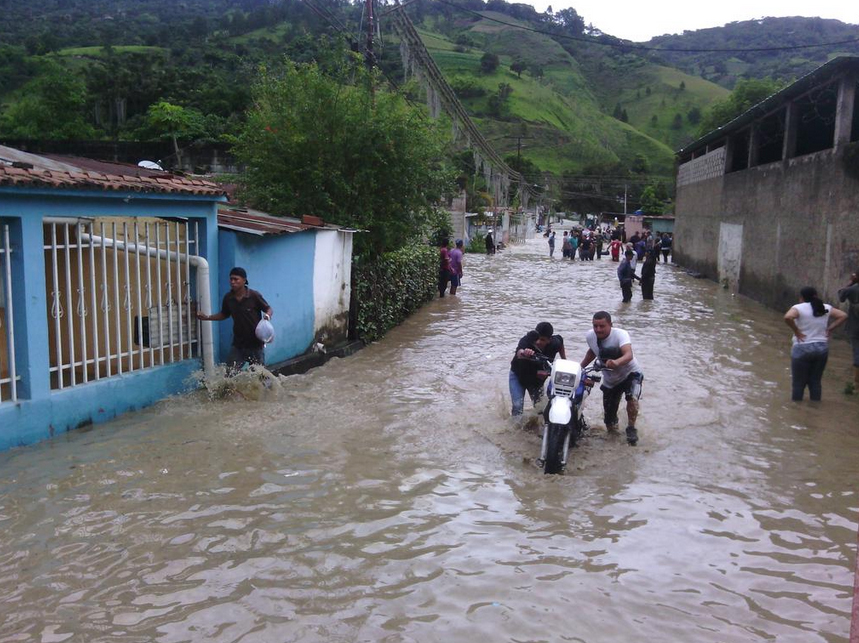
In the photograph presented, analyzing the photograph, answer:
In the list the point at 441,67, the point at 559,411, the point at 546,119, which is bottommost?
the point at 559,411

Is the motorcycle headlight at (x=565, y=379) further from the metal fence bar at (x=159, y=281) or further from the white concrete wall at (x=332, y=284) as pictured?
the white concrete wall at (x=332, y=284)

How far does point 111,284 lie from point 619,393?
5.74 m

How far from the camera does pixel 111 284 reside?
8727mm

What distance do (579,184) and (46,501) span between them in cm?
9282

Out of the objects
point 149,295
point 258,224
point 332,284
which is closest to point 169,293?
point 149,295

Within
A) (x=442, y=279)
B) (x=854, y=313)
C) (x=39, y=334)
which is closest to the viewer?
Answer: (x=39, y=334)

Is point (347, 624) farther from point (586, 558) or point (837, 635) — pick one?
point (837, 635)

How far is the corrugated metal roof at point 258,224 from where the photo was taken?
1003 centimetres

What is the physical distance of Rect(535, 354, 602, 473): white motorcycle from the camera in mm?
7031

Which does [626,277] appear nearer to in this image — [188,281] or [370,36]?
[370,36]

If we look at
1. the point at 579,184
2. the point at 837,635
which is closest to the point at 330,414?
the point at 837,635

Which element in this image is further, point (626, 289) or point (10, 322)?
point (626, 289)

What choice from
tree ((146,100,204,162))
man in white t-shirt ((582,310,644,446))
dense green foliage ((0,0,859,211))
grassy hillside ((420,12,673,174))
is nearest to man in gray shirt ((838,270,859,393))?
man in white t-shirt ((582,310,644,446))

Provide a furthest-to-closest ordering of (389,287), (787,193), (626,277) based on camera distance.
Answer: (626,277), (787,193), (389,287)
